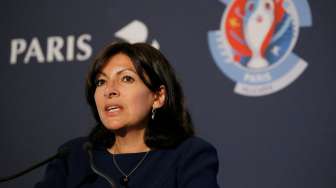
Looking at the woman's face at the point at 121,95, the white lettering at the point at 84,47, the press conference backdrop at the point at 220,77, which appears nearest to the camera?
the woman's face at the point at 121,95

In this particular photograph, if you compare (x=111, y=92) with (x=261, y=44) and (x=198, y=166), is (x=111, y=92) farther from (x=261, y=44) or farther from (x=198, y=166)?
(x=261, y=44)

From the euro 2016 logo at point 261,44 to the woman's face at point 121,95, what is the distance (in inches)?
25.4

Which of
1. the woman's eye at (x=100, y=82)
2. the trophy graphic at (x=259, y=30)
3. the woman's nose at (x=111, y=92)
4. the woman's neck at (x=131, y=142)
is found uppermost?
the trophy graphic at (x=259, y=30)

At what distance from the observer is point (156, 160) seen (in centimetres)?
152

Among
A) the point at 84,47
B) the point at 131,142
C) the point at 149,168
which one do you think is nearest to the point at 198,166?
the point at 149,168

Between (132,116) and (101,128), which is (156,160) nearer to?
(132,116)

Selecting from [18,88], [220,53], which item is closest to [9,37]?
[18,88]

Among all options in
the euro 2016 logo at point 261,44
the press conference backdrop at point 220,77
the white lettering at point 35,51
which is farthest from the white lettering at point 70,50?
the euro 2016 logo at point 261,44

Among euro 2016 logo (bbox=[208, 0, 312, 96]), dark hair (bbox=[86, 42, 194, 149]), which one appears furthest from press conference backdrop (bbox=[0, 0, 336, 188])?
dark hair (bbox=[86, 42, 194, 149])

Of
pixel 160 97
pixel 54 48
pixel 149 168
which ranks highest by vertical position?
pixel 54 48

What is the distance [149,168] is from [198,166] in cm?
16

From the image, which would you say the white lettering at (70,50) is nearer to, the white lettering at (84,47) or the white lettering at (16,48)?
the white lettering at (84,47)

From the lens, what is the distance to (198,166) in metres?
1.42

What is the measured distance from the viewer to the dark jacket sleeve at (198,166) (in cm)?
137
